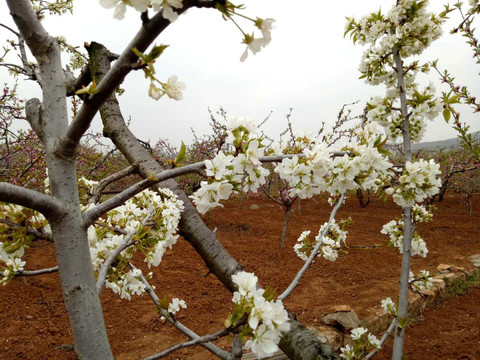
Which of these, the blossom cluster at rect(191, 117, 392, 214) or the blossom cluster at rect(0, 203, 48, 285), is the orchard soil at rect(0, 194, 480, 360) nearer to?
the blossom cluster at rect(0, 203, 48, 285)

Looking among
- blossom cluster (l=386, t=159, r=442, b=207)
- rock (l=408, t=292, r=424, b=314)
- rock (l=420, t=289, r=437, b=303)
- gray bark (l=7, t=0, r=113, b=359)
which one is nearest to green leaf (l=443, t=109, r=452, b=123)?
blossom cluster (l=386, t=159, r=442, b=207)

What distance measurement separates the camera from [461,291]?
5.31 meters

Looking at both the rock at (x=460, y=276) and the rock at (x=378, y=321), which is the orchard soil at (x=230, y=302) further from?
the rock at (x=460, y=276)

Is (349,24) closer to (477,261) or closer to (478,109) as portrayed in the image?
(478,109)

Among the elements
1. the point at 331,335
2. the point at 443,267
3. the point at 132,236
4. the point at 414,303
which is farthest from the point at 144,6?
the point at 443,267

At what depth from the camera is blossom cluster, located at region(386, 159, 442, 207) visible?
4.87 ft

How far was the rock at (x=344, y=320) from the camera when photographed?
3.72 metres

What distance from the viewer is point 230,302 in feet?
15.3

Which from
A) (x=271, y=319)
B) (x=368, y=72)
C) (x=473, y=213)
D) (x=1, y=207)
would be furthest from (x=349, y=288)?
(x=473, y=213)

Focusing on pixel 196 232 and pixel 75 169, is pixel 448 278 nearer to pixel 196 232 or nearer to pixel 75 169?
pixel 196 232

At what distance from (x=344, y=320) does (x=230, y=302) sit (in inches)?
72.0

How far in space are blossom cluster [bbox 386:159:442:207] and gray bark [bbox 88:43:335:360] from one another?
0.95 meters

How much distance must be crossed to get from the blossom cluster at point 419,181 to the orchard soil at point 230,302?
62.3 inches

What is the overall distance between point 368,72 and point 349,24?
0.46 meters
